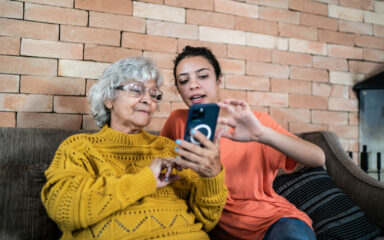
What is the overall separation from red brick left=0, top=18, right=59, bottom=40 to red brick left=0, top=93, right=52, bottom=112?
37cm

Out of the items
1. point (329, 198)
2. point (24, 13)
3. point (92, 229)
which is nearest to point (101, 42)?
point (24, 13)

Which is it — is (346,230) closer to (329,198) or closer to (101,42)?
(329,198)

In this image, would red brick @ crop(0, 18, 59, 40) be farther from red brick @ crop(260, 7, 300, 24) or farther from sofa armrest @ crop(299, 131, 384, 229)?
sofa armrest @ crop(299, 131, 384, 229)

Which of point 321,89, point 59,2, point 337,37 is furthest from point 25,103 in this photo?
point 337,37

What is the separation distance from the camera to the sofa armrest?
4.42 feet

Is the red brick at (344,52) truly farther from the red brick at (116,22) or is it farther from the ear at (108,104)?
the ear at (108,104)

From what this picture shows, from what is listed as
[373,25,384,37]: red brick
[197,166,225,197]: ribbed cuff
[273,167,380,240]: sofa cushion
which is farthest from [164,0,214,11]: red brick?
[373,25,384,37]: red brick

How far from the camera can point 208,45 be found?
198cm

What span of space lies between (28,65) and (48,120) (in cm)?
35

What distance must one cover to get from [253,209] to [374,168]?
168 cm

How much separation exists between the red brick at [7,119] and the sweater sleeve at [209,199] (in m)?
1.20

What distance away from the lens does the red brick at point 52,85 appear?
5.31 feet

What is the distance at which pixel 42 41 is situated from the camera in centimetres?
165

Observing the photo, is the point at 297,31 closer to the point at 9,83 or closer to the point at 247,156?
the point at 247,156
